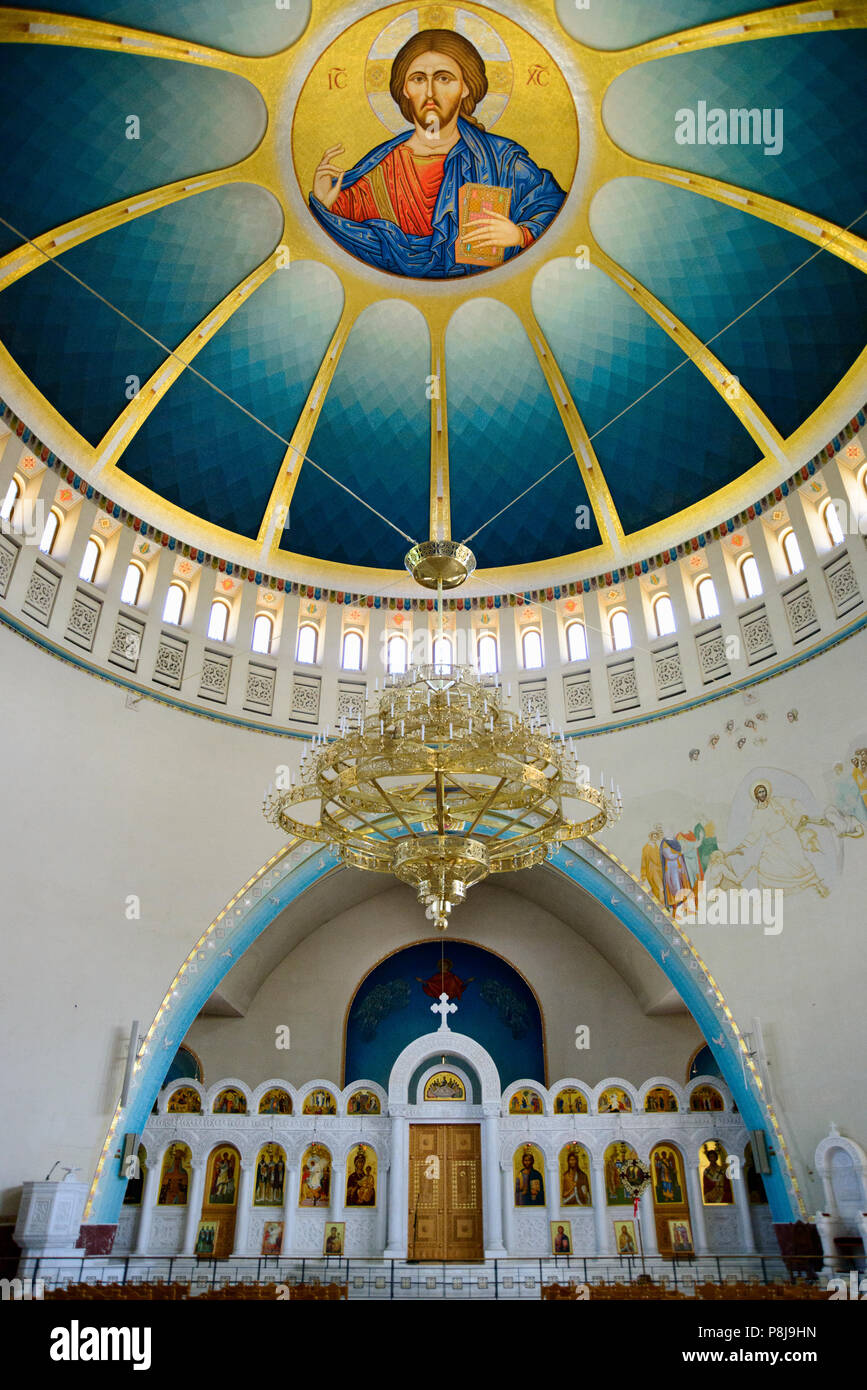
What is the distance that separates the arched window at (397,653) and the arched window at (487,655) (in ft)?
5.17

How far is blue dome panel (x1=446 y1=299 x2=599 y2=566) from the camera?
17125mm

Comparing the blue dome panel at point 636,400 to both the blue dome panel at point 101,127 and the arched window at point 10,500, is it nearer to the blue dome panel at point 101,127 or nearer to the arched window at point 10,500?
the blue dome panel at point 101,127

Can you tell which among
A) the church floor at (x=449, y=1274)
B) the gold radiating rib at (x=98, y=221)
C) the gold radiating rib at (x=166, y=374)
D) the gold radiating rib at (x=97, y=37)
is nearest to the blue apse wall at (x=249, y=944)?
the church floor at (x=449, y=1274)

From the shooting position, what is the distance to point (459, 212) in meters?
15.3

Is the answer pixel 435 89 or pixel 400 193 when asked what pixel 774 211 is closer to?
pixel 435 89

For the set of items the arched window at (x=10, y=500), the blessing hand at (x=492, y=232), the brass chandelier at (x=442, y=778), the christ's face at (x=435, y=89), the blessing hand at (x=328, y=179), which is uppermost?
the christ's face at (x=435, y=89)

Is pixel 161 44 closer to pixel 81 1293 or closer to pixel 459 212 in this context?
pixel 459 212

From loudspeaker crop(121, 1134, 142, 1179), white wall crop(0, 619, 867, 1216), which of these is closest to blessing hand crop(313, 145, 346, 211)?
white wall crop(0, 619, 867, 1216)

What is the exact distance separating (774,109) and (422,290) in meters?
6.32

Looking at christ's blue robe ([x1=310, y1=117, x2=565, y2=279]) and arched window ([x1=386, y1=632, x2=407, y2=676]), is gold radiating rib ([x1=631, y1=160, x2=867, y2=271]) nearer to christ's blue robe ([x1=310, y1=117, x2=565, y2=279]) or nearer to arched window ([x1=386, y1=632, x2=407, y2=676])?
christ's blue robe ([x1=310, y1=117, x2=565, y2=279])

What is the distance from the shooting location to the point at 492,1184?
656 inches

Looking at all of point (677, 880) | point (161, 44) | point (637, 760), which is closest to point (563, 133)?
point (161, 44)

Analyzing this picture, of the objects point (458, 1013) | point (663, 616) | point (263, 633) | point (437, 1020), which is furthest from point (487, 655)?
point (437, 1020)

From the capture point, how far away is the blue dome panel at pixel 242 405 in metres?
16.2
